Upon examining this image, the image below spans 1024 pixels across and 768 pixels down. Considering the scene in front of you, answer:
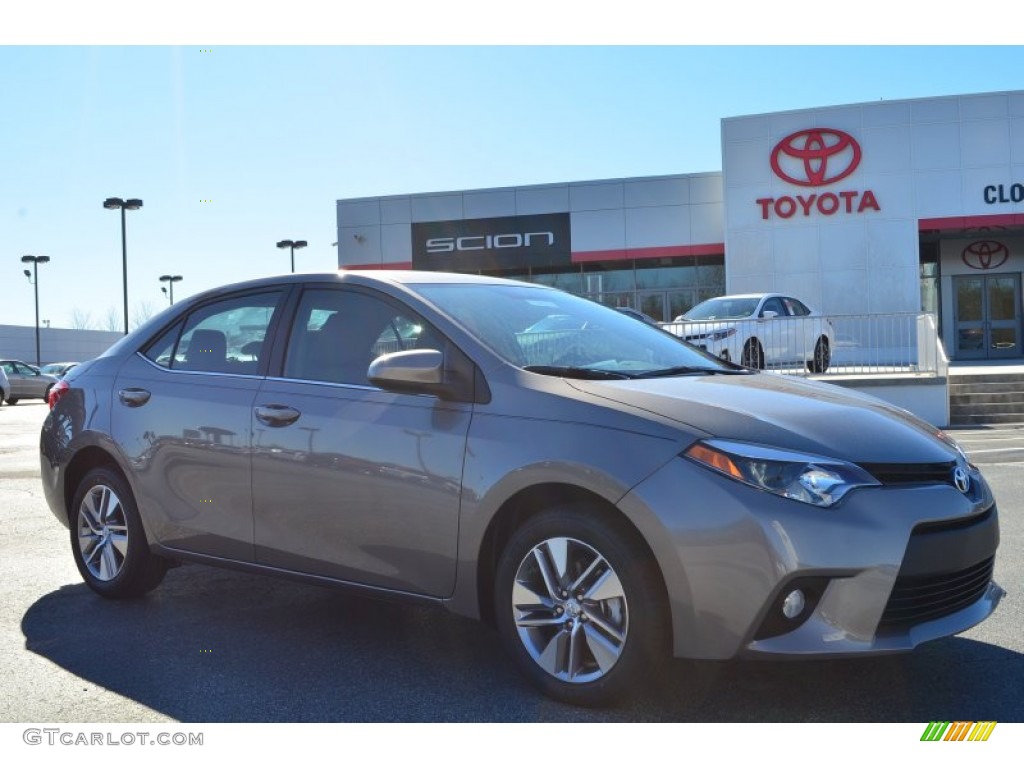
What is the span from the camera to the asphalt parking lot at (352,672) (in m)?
3.55

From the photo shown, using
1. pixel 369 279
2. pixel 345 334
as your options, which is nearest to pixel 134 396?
pixel 345 334

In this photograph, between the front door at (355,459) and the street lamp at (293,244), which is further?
the street lamp at (293,244)

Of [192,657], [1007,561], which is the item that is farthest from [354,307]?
[1007,561]

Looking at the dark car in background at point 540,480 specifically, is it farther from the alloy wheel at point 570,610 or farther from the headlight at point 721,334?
the headlight at point 721,334

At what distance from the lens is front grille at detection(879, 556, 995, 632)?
328 centimetres

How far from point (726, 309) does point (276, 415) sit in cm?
1413

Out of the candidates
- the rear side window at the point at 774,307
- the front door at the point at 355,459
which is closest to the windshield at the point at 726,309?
the rear side window at the point at 774,307

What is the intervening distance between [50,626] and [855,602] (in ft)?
12.1

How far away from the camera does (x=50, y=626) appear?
4883 mm

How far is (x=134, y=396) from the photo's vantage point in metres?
5.16

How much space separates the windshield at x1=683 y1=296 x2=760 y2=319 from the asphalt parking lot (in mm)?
12023

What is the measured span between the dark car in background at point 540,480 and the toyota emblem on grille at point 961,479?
16mm

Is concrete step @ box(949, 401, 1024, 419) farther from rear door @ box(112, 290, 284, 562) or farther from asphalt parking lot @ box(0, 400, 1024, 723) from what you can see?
rear door @ box(112, 290, 284, 562)

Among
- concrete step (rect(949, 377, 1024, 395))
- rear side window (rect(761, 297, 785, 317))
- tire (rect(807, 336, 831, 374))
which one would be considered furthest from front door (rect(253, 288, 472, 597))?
concrete step (rect(949, 377, 1024, 395))
